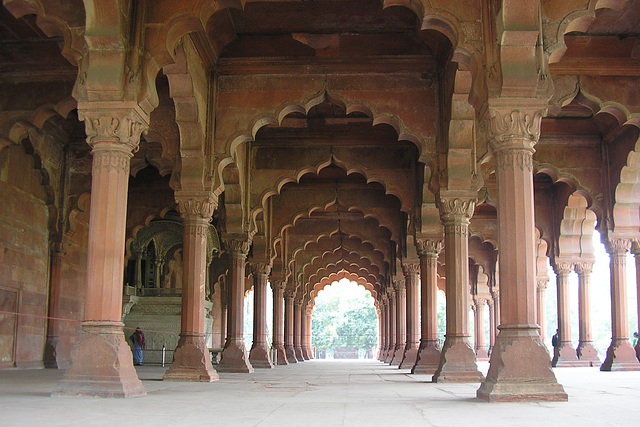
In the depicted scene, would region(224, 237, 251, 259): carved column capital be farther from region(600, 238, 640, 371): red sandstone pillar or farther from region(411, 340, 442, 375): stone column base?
region(600, 238, 640, 371): red sandstone pillar

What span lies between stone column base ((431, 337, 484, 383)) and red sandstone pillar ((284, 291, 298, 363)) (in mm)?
16908

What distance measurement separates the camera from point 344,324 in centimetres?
8562

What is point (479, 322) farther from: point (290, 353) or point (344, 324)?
point (344, 324)

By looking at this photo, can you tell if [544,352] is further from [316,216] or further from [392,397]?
[316,216]

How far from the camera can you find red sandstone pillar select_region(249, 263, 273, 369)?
2083 cm

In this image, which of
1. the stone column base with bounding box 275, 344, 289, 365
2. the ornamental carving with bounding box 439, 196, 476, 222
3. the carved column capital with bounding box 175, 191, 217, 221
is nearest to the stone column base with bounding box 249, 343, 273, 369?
the stone column base with bounding box 275, 344, 289, 365

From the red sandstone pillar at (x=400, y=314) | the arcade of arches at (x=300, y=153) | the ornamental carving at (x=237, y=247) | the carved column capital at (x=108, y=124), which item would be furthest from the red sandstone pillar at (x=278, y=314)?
the carved column capital at (x=108, y=124)

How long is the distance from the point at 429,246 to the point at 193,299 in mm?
6649

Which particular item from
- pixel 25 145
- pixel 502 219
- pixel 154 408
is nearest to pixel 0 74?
pixel 25 145

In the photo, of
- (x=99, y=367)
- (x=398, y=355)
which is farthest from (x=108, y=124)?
(x=398, y=355)

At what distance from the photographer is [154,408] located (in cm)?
689

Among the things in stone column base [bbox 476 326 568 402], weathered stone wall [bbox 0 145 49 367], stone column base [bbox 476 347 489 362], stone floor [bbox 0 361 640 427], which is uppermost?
weathered stone wall [bbox 0 145 49 367]

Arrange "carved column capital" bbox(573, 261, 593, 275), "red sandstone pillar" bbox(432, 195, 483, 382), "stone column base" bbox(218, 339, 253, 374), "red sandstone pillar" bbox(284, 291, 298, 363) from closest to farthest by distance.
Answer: "red sandstone pillar" bbox(432, 195, 483, 382) → "stone column base" bbox(218, 339, 253, 374) → "carved column capital" bbox(573, 261, 593, 275) → "red sandstone pillar" bbox(284, 291, 298, 363)

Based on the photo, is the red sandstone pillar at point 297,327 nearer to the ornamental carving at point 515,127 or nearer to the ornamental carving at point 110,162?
the ornamental carving at point 110,162
